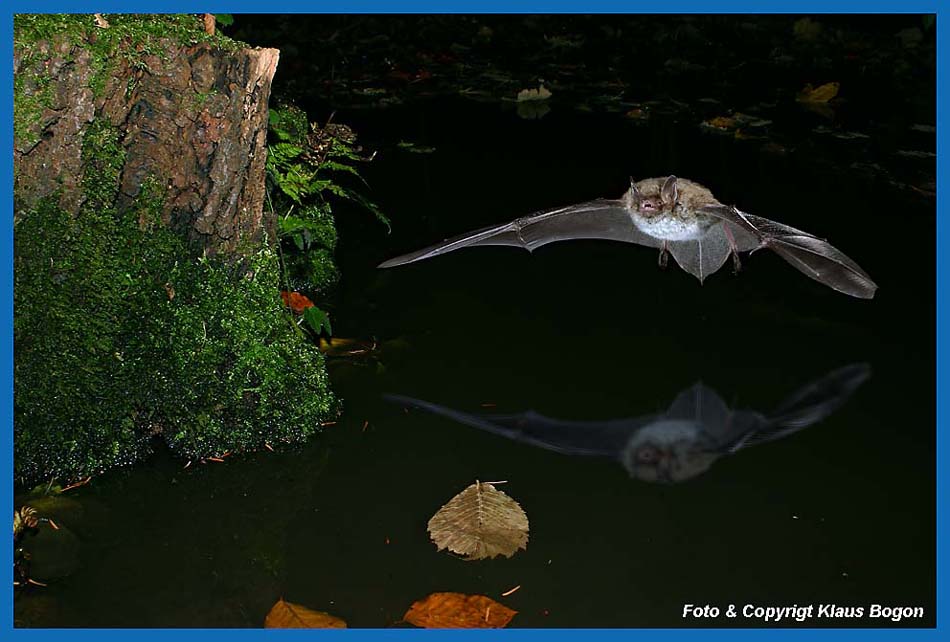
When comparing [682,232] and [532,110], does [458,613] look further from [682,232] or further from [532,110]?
[532,110]

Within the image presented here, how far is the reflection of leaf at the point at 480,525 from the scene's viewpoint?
9.81 ft

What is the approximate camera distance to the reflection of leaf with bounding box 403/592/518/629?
2715 millimetres

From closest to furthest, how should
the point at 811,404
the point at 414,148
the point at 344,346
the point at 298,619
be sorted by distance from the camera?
the point at 298,619 < the point at 811,404 < the point at 344,346 < the point at 414,148

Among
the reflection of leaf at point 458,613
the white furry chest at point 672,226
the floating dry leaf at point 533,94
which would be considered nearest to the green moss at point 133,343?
the reflection of leaf at point 458,613

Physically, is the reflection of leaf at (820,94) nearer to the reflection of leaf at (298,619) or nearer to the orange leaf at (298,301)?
the orange leaf at (298,301)

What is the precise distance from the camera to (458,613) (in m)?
2.75

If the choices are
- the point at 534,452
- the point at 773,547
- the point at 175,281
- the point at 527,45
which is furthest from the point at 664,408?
the point at 527,45

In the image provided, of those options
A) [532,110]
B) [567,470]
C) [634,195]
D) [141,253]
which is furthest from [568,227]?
[532,110]

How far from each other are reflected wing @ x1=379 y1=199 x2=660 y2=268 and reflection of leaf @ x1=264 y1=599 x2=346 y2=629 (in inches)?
74.2

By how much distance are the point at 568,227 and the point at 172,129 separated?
1.95 metres

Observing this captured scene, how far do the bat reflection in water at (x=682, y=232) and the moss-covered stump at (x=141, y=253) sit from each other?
34.6 inches

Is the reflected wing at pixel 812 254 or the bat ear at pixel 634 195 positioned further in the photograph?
the bat ear at pixel 634 195

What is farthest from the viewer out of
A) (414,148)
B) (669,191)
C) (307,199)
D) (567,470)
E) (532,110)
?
(532,110)

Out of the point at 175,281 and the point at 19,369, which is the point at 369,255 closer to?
the point at 175,281
